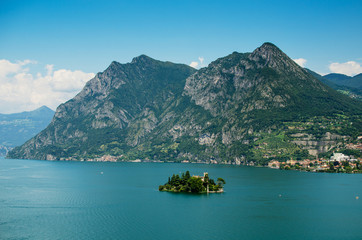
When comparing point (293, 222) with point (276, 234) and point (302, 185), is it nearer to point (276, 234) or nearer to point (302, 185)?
point (276, 234)

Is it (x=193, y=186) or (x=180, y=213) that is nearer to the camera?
(x=180, y=213)

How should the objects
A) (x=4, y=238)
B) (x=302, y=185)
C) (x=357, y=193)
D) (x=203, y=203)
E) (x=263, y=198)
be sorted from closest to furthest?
(x=4, y=238)
(x=203, y=203)
(x=263, y=198)
(x=357, y=193)
(x=302, y=185)

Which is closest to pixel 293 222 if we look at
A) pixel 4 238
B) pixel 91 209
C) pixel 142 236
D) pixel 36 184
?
pixel 142 236

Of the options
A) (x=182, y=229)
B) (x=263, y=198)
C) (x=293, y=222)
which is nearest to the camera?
(x=182, y=229)

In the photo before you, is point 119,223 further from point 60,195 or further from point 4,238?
point 60,195

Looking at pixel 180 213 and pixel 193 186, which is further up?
pixel 193 186

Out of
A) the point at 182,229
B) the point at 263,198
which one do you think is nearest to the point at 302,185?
the point at 263,198

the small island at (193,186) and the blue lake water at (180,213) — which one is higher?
the small island at (193,186)

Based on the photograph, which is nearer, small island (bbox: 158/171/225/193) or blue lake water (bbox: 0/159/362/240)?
blue lake water (bbox: 0/159/362/240)

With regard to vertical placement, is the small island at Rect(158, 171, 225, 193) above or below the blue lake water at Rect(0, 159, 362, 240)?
above

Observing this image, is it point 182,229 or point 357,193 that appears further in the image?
point 357,193

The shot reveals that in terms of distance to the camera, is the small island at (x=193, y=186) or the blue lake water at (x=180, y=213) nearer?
the blue lake water at (x=180, y=213)
